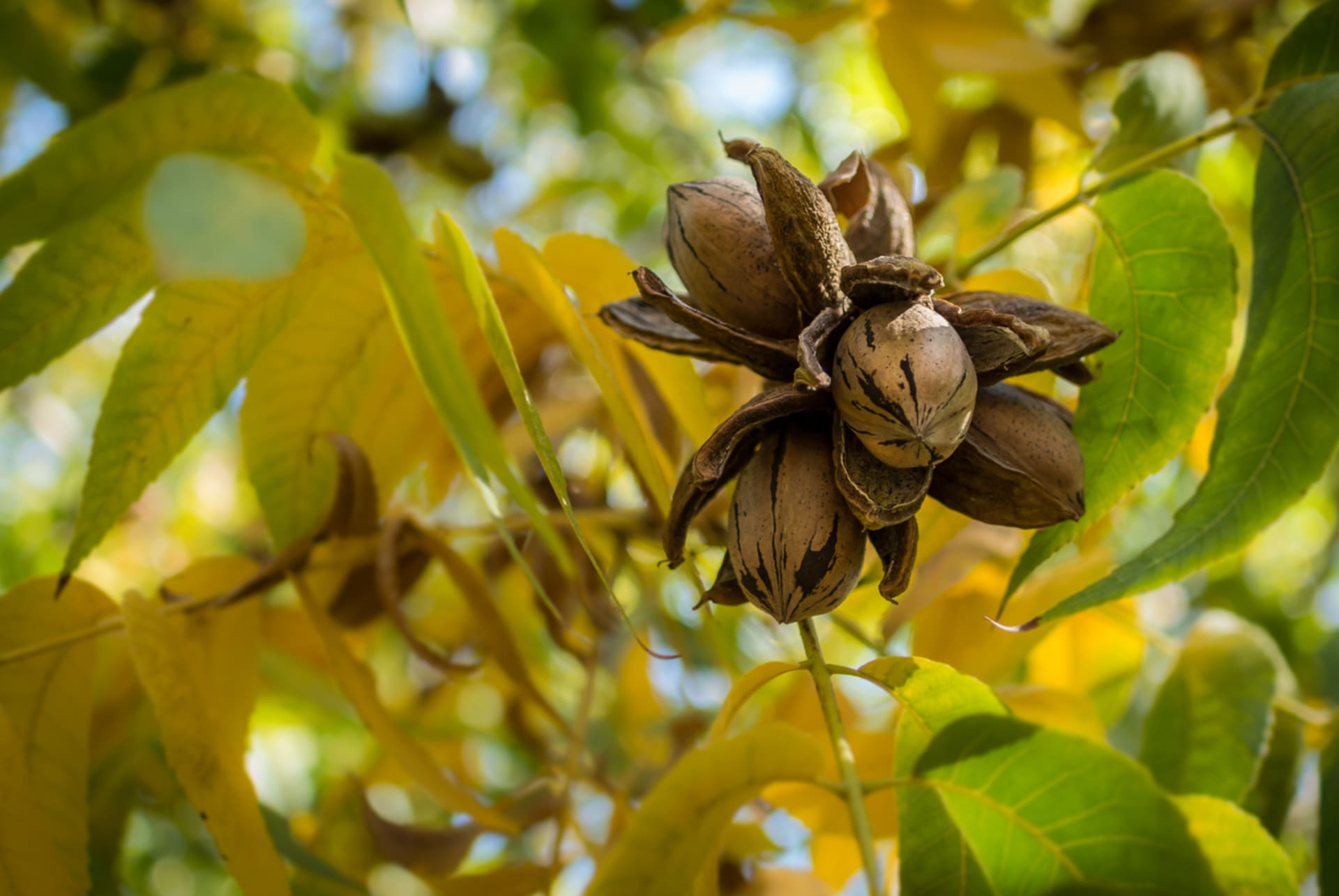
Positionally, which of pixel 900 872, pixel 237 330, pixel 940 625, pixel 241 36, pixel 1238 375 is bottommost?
pixel 900 872

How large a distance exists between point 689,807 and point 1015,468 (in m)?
0.52

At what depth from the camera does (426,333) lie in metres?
1.12

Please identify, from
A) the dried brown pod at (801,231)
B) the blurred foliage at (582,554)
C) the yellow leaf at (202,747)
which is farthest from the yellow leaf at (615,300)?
the yellow leaf at (202,747)

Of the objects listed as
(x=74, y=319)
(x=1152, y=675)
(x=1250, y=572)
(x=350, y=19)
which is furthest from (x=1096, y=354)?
(x=350, y=19)

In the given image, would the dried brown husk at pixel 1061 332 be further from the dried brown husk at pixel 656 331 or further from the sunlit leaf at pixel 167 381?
the sunlit leaf at pixel 167 381

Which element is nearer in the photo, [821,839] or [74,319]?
[74,319]

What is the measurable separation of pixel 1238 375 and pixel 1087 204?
1.05ft

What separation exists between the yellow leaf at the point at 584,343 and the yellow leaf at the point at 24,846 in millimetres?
887

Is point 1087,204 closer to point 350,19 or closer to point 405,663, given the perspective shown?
point 405,663

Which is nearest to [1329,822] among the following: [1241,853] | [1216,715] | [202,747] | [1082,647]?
[1216,715]

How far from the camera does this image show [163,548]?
430 cm

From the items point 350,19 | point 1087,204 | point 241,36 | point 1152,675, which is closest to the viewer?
point 1087,204

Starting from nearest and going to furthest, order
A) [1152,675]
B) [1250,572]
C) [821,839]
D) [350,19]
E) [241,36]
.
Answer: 1. [821,839]
2. [1152,675]
3. [241,36]
4. [1250,572]
5. [350,19]

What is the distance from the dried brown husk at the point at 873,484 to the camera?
1.13 m
